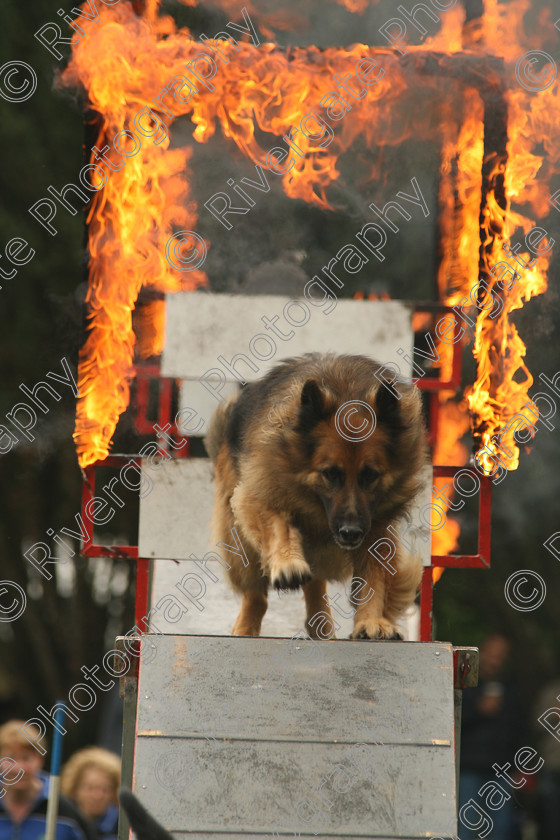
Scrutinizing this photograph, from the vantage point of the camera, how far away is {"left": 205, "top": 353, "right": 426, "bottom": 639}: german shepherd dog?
16.4ft

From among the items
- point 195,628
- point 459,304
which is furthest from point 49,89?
point 195,628

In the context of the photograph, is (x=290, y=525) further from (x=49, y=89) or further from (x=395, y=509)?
(x=49, y=89)

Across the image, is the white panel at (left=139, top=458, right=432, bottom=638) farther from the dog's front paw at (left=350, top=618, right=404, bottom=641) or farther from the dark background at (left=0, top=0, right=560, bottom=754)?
the dog's front paw at (left=350, top=618, right=404, bottom=641)

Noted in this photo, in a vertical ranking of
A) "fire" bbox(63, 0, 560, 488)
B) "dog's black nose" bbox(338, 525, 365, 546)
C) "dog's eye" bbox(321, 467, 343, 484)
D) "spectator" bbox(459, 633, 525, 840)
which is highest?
"fire" bbox(63, 0, 560, 488)

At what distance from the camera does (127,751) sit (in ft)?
15.4

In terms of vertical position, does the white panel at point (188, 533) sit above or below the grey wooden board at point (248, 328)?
below

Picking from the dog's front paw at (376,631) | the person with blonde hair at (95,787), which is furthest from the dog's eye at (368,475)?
the person with blonde hair at (95,787)

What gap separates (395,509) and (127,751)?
1.81 m

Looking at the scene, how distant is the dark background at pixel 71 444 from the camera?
7535 mm

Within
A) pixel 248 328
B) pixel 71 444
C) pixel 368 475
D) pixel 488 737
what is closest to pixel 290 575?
pixel 368 475

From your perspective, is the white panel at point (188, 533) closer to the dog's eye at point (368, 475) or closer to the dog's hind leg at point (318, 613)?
the dog's hind leg at point (318, 613)

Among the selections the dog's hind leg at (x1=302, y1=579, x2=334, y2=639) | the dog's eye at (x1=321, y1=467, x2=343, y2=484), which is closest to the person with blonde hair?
the dog's hind leg at (x1=302, y1=579, x2=334, y2=639)

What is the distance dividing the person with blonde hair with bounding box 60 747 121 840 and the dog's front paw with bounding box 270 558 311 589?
1.52 metres

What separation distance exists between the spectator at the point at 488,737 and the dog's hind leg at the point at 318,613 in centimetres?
102
